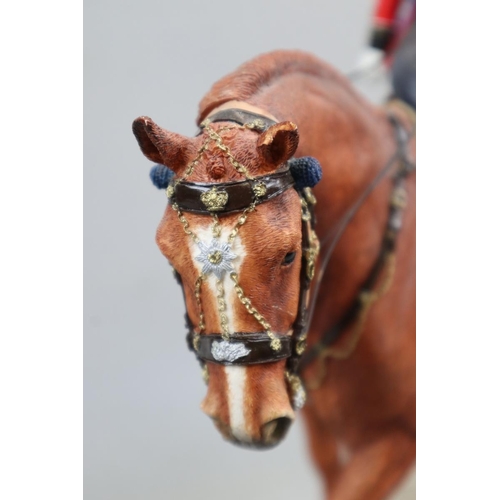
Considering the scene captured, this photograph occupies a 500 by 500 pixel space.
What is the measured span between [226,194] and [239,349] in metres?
0.19

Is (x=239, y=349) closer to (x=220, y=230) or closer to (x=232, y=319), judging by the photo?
(x=232, y=319)

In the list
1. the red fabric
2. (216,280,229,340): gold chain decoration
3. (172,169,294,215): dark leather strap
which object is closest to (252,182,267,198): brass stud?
(172,169,294,215): dark leather strap

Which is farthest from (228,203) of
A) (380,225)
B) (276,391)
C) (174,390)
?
(174,390)

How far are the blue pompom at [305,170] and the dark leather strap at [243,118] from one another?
2.3 inches

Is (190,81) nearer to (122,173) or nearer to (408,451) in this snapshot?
(122,173)

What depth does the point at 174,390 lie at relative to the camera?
1.52m

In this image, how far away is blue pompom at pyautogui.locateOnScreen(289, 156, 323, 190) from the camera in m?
0.86

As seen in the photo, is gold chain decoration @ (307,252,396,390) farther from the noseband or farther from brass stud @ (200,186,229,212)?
brass stud @ (200,186,229,212)

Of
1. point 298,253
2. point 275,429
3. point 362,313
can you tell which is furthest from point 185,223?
point 362,313

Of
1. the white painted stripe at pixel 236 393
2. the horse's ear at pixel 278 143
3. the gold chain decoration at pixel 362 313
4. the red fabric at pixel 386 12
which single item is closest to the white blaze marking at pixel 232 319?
the white painted stripe at pixel 236 393

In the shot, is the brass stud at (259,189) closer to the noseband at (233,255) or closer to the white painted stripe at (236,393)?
the noseband at (233,255)

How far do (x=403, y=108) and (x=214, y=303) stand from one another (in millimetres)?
720

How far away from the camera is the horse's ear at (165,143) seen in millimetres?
824

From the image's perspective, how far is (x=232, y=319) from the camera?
834mm
